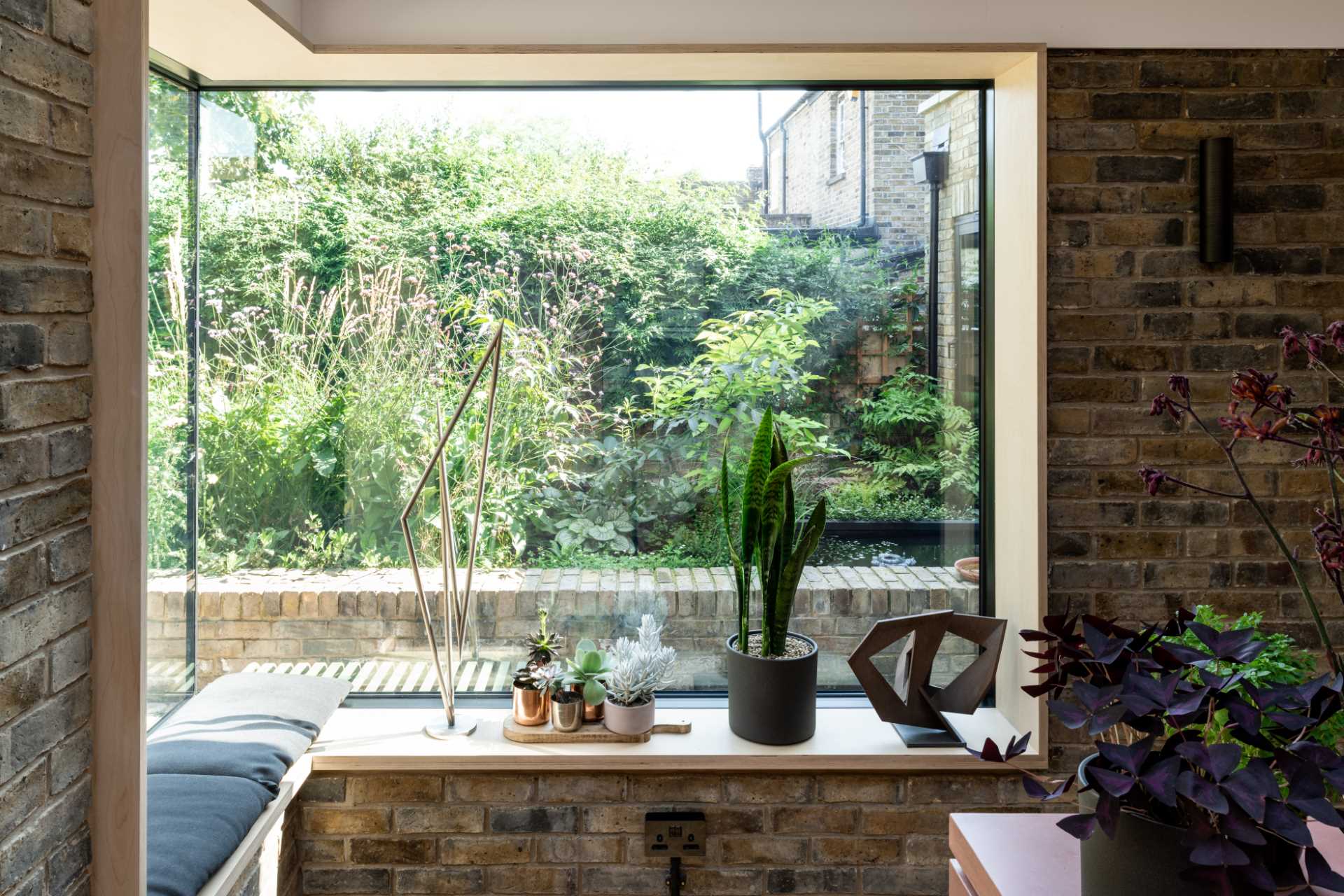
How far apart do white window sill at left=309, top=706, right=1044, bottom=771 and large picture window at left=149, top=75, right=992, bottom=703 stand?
280 mm

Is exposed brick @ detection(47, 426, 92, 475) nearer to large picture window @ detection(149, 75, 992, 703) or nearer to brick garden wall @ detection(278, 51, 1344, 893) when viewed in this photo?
large picture window @ detection(149, 75, 992, 703)

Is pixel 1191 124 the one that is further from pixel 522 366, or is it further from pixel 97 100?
pixel 97 100

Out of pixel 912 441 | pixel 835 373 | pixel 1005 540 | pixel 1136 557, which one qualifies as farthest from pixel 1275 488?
pixel 835 373

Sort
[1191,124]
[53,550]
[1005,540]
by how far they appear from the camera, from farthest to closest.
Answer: [1005,540]
[1191,124]
[53,550]

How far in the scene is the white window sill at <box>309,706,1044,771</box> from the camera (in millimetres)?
2453

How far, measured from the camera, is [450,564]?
8.89ft

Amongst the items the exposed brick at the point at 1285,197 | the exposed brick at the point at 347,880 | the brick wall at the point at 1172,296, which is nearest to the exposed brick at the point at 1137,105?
the brick wall at the point at 1172,296

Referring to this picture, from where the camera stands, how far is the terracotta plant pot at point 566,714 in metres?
2.54

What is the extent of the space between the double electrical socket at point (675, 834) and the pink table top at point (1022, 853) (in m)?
1.33

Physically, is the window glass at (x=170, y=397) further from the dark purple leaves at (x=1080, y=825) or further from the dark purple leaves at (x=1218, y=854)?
the dark purple leaves at (x=1218, y=854)

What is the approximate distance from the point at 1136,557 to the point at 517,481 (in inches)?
66.5

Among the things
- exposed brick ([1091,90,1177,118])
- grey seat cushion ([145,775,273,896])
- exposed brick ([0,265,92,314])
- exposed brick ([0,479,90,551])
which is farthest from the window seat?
exposed brick ([1091,90,1177,118])

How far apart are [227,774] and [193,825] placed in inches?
8.3

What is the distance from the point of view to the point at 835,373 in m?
2.82
